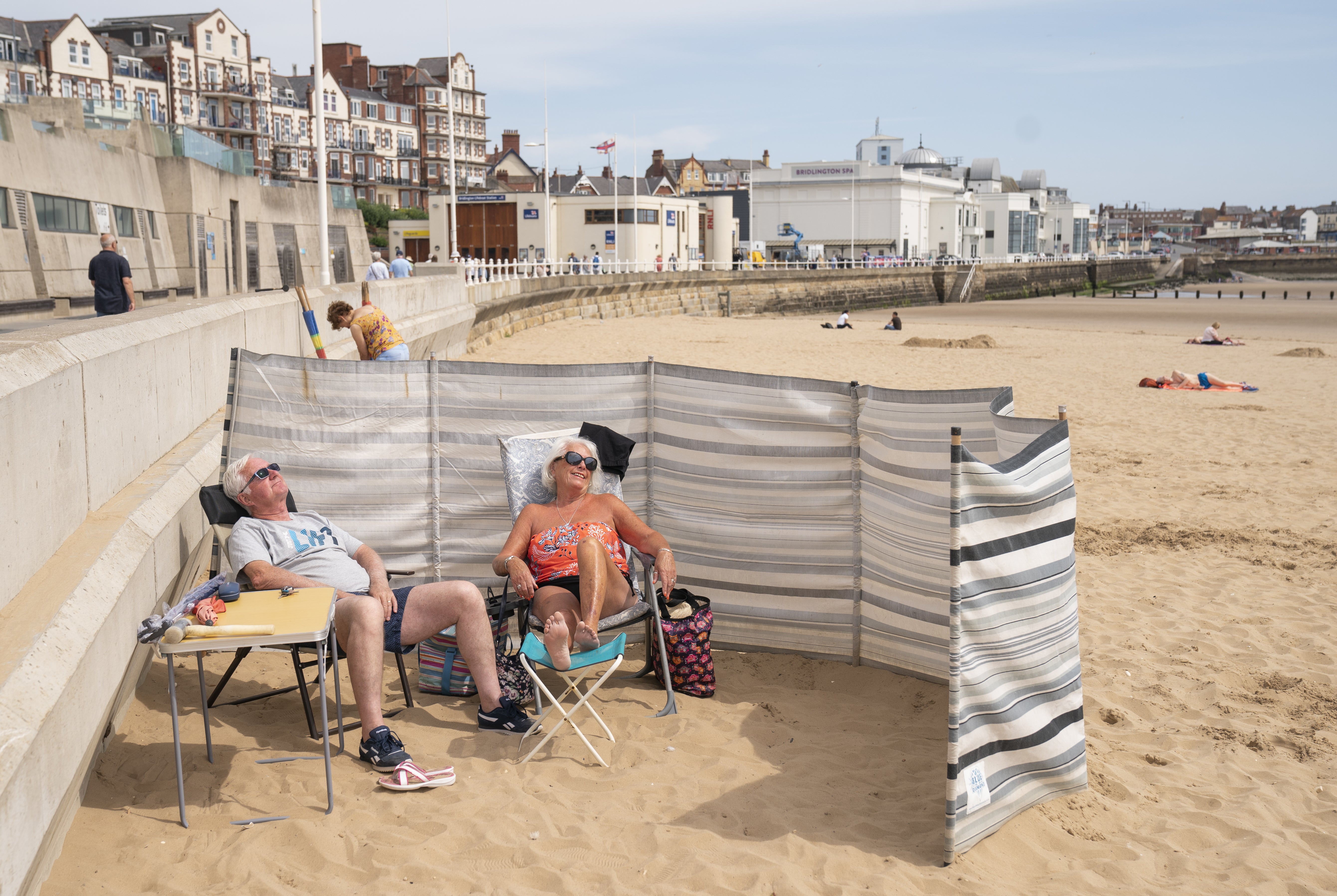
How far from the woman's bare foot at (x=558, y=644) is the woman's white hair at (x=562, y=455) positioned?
813mm

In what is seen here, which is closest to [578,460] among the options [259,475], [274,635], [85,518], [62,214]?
[259,475]

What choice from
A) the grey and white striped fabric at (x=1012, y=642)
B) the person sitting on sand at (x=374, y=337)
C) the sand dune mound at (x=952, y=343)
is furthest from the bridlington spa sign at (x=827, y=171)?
the grey and white striped fabric at (x=1012, y=642)

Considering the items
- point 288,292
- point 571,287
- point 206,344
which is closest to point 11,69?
point 571,287

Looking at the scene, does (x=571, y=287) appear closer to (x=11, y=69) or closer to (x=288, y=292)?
(x=288, y=292)

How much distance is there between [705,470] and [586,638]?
1364mm

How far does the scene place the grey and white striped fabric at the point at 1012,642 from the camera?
11.5ft

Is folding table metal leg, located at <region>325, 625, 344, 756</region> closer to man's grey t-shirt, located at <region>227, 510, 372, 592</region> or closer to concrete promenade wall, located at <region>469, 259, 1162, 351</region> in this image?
man's grey t-shirt, located at <region>227, 510, 372, 592</region>

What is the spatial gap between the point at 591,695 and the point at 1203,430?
11.0m

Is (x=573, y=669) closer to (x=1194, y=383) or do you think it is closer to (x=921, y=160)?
(x=1194, y=383)

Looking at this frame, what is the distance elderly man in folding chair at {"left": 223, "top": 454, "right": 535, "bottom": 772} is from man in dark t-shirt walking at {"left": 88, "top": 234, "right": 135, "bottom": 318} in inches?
375

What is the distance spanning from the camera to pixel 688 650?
508cm

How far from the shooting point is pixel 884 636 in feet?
17.6

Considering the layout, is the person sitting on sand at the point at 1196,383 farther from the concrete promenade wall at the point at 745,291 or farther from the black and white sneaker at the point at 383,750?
the black and white sneaker at the point at 383,750

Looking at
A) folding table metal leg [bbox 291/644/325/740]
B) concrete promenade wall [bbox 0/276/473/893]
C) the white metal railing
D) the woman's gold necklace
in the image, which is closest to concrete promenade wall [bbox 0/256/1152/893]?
concrete promenade wall [bbox 0/276/473/893]
